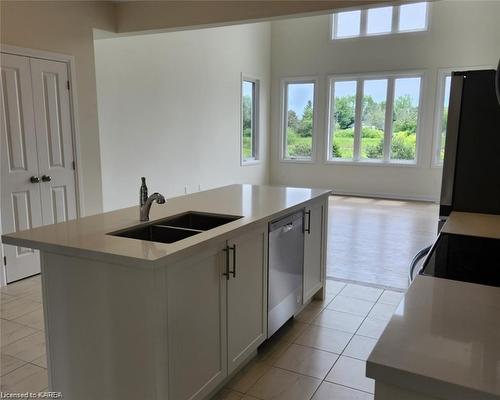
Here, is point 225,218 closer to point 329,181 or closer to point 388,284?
point 388,284

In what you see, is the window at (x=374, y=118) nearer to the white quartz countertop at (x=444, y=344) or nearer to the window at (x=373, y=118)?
the window at (x=373, y=118)

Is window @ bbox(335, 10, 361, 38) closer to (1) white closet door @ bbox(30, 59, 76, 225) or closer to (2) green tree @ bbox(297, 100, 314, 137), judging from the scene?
(2) green tree @ bbox(297, 100, 314, 137)

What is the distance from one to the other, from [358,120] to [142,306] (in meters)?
7.74

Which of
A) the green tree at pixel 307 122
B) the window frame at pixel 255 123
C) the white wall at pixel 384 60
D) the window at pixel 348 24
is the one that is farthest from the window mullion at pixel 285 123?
the window at pixel 348 24

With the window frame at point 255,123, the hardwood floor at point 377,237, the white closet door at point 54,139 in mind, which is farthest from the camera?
the window frame at point 255,123

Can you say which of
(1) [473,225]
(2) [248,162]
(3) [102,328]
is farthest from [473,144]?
(2) [248,162]

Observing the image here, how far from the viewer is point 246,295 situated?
2258mm

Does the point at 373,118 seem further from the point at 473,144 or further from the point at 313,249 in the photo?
the point at 473,144

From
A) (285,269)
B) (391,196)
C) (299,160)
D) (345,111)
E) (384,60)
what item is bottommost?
(391,196)

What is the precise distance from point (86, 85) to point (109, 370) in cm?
331

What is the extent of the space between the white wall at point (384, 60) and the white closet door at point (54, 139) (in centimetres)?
588

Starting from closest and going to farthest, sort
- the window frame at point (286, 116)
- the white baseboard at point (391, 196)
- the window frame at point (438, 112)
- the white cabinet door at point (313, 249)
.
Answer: the white cabinet door at point (313, 249) < the window frame at point (438, 112) < the white baseboard at point (391, 196) < the window frame at point (286, 116)

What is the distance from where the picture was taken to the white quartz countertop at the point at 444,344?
78 centimetres

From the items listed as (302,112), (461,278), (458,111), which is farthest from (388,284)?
(302,112)
